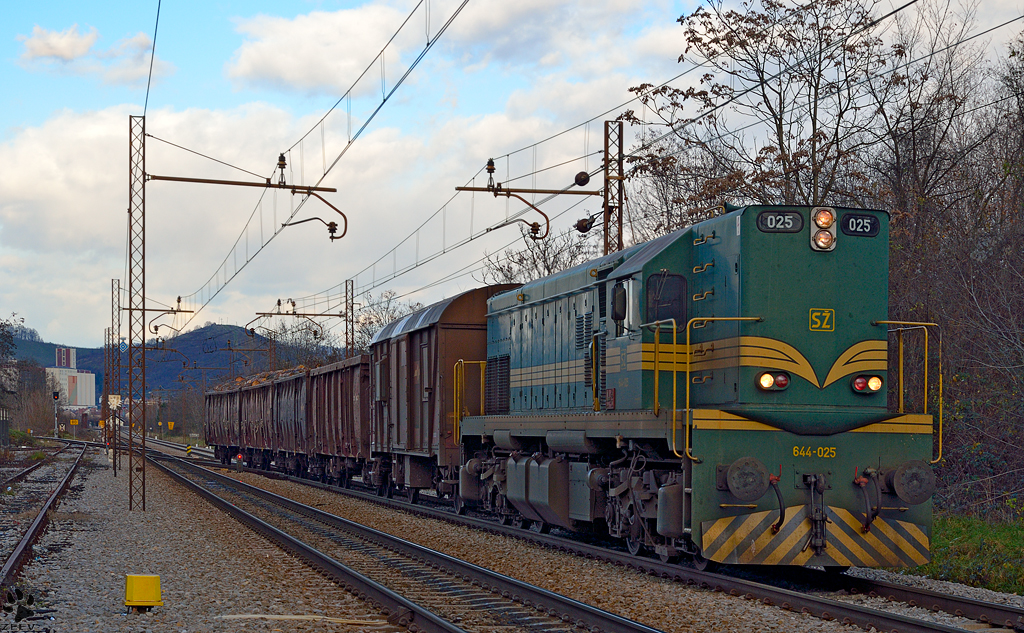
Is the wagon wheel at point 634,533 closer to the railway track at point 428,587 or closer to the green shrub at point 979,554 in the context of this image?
the railway track at point 428,587

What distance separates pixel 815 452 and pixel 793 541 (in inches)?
36.0

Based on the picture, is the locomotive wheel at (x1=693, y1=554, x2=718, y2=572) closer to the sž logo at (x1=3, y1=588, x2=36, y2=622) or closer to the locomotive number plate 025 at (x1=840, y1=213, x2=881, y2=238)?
the locomotive number plate 025 at (x1=840, y1=213, x2=881, y2=238)

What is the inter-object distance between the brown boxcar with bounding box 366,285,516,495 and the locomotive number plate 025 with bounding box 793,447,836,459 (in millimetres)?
A: 8366

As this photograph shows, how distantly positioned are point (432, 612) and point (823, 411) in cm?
441

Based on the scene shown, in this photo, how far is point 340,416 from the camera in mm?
26422

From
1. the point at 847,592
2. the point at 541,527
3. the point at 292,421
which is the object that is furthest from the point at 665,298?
the point at 292,421

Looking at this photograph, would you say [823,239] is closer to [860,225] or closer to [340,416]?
[860,225]

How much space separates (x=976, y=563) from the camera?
34.3 feet

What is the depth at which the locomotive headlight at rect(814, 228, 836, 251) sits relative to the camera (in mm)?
10336

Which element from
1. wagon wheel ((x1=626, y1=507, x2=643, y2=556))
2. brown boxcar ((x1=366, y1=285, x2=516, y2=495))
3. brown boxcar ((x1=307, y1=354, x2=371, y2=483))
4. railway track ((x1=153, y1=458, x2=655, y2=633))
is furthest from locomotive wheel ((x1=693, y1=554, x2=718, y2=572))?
brown boxcar ((x1=307, y1=354, x2=371, y2=483))

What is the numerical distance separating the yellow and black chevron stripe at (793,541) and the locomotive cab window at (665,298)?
92.4 inches

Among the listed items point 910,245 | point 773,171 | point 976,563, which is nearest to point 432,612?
point 976,563

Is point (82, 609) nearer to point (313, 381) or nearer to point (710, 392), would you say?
point (710, 392)

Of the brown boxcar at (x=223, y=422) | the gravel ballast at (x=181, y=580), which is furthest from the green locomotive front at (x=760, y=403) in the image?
the brown boxcar at (x=223, y=422)
